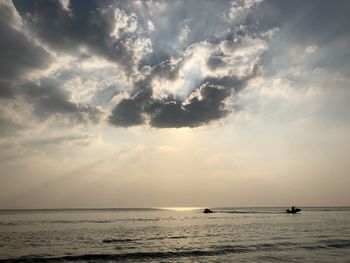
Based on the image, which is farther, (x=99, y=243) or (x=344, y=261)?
(x=99, y=243)

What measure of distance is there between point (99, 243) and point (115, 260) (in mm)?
14225

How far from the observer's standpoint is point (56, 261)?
3478cm

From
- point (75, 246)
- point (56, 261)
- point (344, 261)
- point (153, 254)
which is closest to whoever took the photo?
point (344, 261)

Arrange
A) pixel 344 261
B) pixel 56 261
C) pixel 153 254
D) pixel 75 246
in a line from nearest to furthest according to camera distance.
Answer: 1. pixel 344 261
2. pixel 56 261
3. pixel 153 254
4. pixel 75 246

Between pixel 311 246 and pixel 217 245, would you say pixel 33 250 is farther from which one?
pixel 311 246

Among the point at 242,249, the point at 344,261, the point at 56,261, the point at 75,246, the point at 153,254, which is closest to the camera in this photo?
the point at 344,261

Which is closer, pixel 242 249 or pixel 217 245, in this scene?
pixel 242 249

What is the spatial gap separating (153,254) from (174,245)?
7781mm

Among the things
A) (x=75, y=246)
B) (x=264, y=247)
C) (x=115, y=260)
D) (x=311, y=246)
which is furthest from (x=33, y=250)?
(x=311, y=246)

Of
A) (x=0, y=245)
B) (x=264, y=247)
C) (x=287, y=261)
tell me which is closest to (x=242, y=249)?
(x=264, y=247)

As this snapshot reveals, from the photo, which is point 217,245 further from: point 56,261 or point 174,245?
point 56,261

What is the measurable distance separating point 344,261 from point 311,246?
1073cm

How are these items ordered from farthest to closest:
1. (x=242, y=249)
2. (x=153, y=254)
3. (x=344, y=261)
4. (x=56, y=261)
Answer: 1. (x=242, y=249)
2. (x=153, y=254)
3. (x=56, y=261)
4. (x=344, y=261)

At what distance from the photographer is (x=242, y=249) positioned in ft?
135
